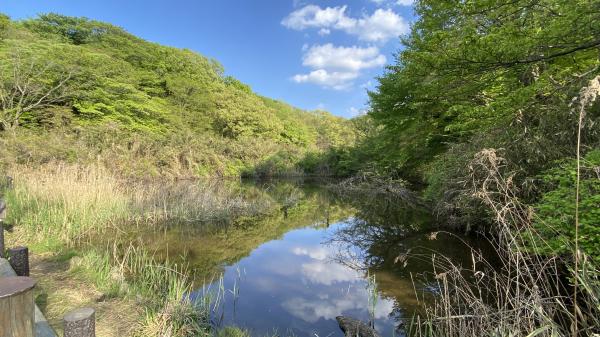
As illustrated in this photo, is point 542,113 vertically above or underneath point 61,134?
underneath

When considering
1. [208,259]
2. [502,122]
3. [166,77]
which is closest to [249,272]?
[208,259]

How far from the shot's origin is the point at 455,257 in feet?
20.1

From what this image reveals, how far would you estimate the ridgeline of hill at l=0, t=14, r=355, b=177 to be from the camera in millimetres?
16281

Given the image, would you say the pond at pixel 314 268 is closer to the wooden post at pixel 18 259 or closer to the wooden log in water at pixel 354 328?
the wooden log in water at pixel 354 328

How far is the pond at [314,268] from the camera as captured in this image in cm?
420

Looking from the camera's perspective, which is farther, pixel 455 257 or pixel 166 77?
pixel 166 77

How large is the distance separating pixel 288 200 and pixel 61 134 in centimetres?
1113

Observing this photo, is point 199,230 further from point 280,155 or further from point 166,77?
point 166,77

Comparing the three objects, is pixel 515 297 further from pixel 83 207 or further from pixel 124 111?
pixel 124 111

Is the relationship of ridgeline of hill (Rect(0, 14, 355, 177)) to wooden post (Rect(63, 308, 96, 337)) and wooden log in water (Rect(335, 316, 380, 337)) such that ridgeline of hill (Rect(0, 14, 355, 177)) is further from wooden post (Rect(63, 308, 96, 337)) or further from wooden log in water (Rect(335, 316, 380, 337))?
wooden post (Rect(63, 308, 96, 337))

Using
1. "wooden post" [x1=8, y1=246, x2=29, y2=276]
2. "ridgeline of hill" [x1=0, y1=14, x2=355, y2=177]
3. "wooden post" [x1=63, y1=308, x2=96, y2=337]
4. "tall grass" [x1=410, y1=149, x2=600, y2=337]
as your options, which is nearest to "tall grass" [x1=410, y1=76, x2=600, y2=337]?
"tall grass" [x1=410, y1=149, x2=600, y2=337]

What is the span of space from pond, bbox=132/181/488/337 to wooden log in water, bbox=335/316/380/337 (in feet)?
0.38

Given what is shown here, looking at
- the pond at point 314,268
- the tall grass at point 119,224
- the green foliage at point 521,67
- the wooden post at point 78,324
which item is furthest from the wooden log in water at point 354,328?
the green foliage at point 521,67

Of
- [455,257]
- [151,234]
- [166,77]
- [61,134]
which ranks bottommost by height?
[455,257]
